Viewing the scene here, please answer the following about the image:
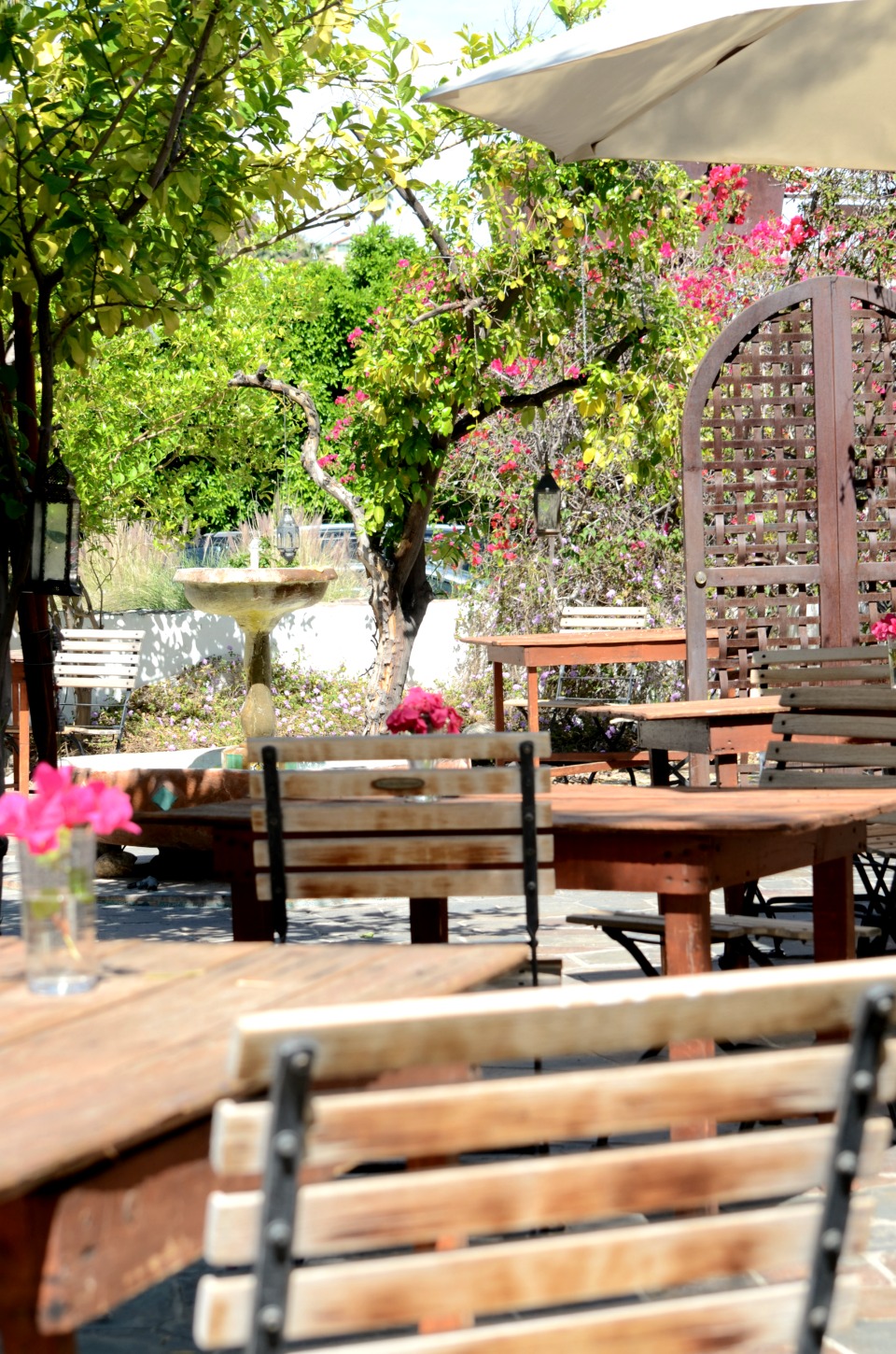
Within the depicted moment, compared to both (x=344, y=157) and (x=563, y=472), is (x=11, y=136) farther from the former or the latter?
(x=563, y=472)

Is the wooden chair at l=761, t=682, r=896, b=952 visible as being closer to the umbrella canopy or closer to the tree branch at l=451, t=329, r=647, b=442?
the umbrella canopy

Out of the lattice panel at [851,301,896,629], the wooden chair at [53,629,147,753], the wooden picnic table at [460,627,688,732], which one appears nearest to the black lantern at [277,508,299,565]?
the wooden chair at [53,629,147,753]

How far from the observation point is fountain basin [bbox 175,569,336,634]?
9.74 metres

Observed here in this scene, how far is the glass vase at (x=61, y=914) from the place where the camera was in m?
2.03

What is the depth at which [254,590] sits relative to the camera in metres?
9.78

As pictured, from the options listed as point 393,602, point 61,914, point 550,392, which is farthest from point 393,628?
point 61,914

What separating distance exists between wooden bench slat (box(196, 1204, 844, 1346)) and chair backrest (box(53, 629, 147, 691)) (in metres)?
9.97

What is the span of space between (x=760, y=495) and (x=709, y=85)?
3394mm

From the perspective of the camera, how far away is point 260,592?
9805mm

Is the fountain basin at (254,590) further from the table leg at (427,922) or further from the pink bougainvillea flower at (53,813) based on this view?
the pink bougainvillea flower at (53,813)

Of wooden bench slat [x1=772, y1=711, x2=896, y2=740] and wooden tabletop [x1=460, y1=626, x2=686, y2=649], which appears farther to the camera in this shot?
wooden tabletop [x1=460, y1=626, x2=686, y2=649]

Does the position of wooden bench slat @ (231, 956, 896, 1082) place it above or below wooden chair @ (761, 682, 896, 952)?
above

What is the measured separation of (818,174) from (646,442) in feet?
7.96

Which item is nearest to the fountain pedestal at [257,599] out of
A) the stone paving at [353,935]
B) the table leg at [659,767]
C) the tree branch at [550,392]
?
the stone paving at [353,935]
